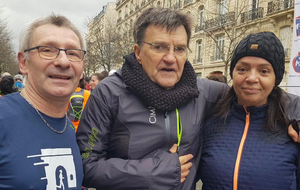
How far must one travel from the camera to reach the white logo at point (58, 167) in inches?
55.1

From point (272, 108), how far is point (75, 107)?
316cm

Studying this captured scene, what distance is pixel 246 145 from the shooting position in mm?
1781

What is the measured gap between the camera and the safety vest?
4090mm

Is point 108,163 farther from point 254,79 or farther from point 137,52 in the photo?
point 254,79

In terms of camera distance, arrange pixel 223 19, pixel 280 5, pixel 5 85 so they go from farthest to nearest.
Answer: pixel 280 5 → pixel 223 19 → pixel 5 85

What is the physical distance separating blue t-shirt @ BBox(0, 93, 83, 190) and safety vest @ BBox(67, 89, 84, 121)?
251 centimetres

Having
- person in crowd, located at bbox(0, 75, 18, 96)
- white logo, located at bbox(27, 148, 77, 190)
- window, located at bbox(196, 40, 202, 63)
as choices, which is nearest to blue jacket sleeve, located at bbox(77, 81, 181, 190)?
white logo, located at bbox(27, 148, 77, 190)

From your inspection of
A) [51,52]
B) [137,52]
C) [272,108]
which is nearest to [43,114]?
[51,52]

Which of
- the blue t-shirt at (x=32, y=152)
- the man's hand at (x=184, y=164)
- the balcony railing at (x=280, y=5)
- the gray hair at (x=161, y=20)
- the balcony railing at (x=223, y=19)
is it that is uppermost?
the balcony railing at (x=280, y=5)

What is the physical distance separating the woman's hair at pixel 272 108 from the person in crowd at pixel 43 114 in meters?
1.11

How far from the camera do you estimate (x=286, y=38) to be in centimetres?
1622

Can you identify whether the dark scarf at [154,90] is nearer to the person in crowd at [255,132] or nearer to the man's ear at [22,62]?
the person in crowd at [255,132]

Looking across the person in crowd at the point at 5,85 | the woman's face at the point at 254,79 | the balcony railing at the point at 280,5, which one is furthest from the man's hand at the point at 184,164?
the balcony railing at the point at 280,5

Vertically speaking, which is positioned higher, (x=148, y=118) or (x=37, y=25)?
(x=37, y=25)
